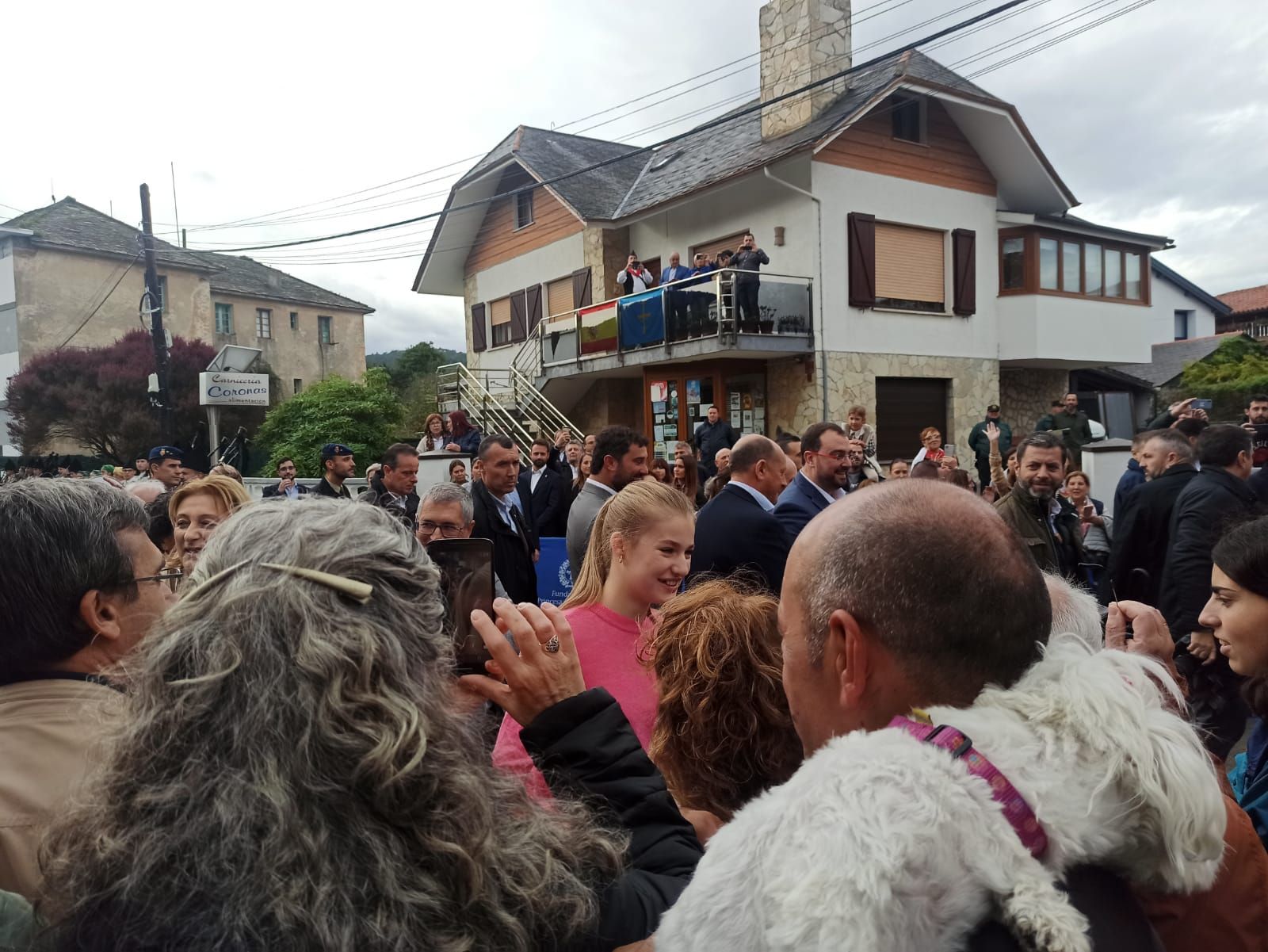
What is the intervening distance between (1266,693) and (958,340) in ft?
56.8

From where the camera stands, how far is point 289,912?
0.99 metres

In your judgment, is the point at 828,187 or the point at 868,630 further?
the point at 828,187

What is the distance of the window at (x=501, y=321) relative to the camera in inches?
966

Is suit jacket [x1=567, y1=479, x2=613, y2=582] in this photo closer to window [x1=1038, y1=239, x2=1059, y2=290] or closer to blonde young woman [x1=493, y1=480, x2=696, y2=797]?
blonde young woman [x1=493, y1=480, x2=696, y2=797]

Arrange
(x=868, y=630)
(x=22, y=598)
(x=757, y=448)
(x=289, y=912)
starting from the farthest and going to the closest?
(x=757, y=448)
(x=22, y=598)
(x=868, y=630)
(x=289, y=912)

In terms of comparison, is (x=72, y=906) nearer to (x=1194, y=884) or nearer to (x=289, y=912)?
(x=289, y=912)

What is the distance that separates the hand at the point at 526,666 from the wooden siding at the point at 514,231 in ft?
66.3

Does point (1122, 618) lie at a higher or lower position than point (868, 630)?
lower

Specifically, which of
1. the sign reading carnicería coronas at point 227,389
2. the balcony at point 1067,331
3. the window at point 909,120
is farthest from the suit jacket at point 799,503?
the sign reading carnicería coronas at point 227,389

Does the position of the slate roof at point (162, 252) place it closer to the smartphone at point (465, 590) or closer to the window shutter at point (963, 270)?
the window shutter at point (963, 270)

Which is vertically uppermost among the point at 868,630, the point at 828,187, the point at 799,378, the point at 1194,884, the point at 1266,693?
the point at 828,187

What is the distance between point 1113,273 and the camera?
20438 millimetres

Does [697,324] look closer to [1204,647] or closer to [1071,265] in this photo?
[1071,265]

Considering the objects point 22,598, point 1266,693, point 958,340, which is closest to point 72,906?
point 22,598
